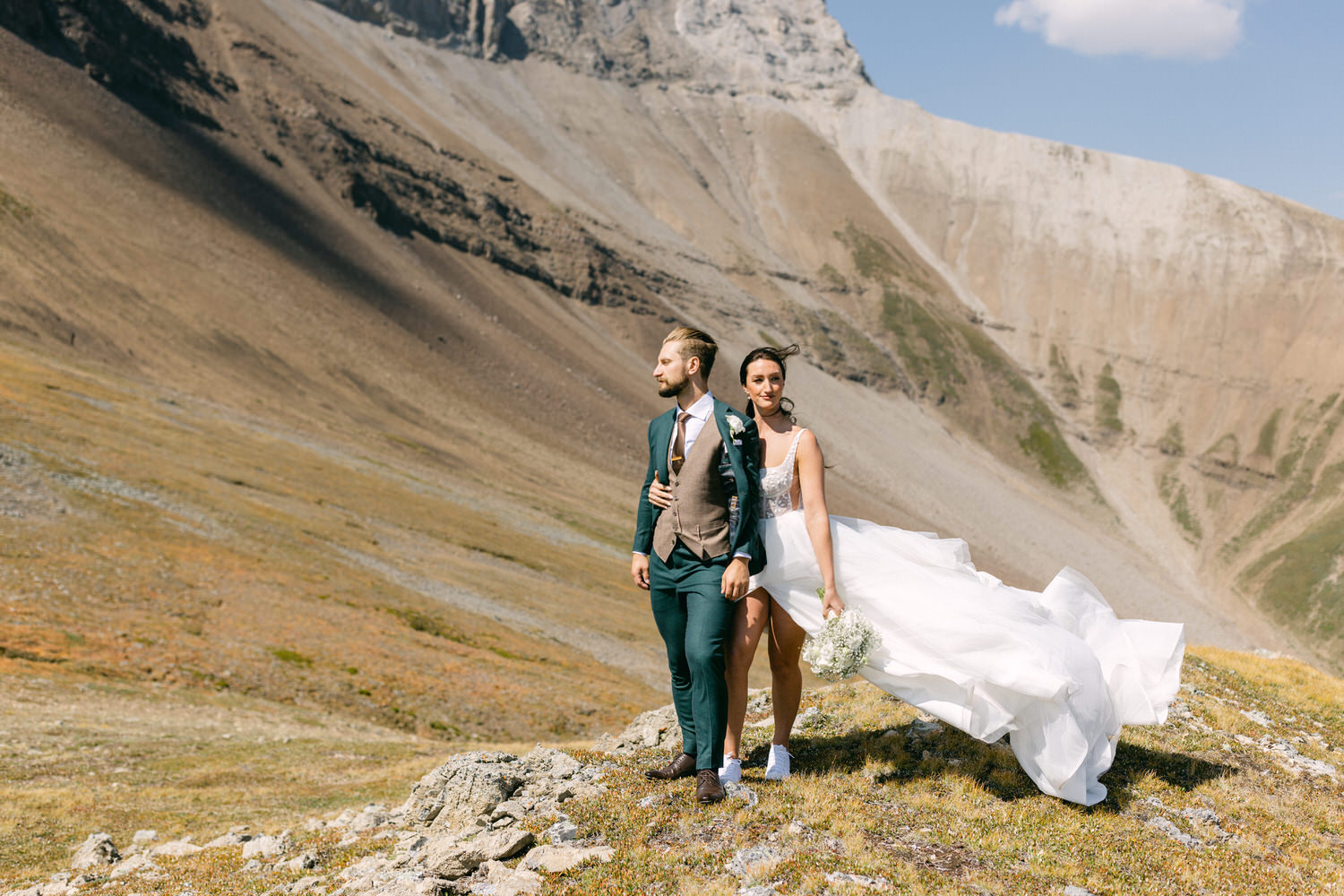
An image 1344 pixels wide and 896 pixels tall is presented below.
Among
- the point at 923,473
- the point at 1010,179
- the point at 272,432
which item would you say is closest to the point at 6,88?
the point at 272,432

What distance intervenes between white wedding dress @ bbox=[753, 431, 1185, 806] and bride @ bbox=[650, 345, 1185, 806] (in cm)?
1

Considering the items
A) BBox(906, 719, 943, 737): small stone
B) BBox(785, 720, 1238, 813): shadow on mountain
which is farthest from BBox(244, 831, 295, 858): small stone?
BBox(906, 719, 943, 737): small stone

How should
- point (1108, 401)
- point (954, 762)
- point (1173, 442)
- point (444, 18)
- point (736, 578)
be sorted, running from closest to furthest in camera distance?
point (736, 578)
point (954, 762)
point (1173, 442)
point (1108, 401)
point (444, 18)

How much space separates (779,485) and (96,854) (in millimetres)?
9147

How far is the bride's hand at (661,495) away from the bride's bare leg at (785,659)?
50.2 inches

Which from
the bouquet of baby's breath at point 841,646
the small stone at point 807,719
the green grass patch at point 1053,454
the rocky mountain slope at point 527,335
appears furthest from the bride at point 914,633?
the green grass patch at point 1053,454

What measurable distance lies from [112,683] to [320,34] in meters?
145

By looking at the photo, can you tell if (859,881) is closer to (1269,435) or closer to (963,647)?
(963,647)

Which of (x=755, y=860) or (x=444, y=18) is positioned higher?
(x=444, y=18)

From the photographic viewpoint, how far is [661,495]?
294 inches

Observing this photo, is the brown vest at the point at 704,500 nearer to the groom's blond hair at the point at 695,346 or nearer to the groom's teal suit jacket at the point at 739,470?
the groom's teal suit jacket at the point at 739,470

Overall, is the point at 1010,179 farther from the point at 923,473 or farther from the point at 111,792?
the point at 111,792

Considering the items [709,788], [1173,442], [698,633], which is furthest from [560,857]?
[1173,442]

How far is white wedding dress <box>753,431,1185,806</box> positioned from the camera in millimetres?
7387
